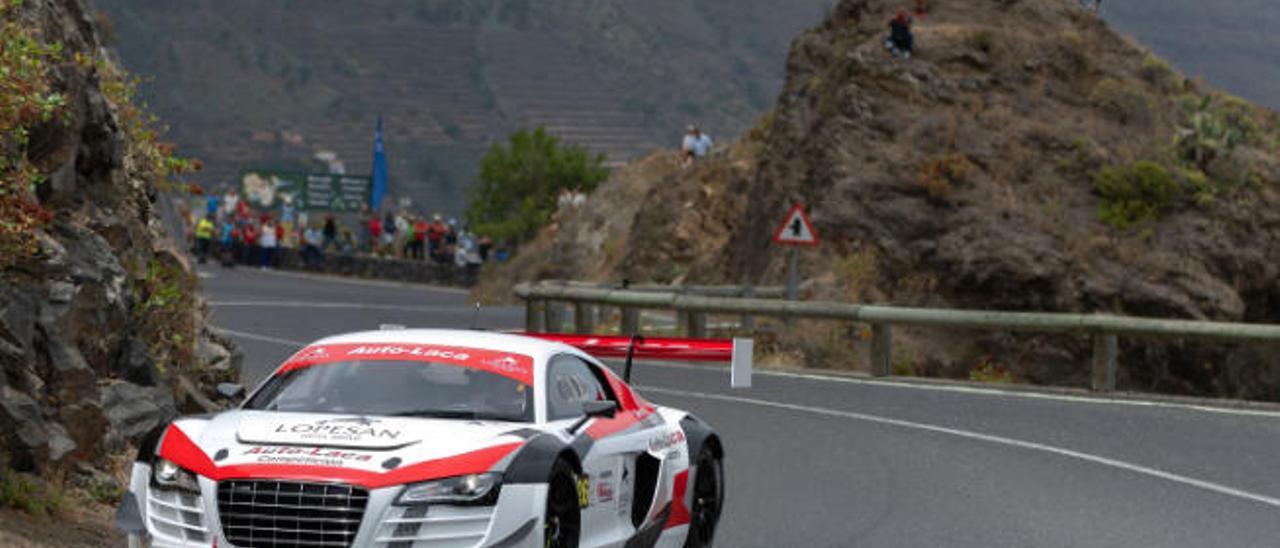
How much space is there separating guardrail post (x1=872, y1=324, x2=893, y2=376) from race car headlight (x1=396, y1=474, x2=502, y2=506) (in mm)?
16151

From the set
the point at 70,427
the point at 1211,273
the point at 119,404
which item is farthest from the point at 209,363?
the point at 1211,273

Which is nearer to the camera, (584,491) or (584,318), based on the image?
(584,491)

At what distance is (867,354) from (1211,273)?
8289 millimetres

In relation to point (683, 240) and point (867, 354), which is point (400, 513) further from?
point (683, 240)

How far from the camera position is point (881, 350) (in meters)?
24.4

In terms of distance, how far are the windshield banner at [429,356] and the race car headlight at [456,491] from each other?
4.15ft

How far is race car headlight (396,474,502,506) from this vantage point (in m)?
8.23

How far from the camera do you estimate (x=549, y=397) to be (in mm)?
9633

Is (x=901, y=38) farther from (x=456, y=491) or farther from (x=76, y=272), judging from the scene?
(x=456, y=491)

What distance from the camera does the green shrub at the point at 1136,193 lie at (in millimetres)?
35844

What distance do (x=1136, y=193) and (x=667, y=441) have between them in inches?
1049

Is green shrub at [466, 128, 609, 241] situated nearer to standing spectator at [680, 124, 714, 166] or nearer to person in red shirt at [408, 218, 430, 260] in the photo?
person in red shirt at [408, 218, 430, 260]

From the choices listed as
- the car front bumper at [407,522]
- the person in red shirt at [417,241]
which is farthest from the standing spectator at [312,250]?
the car front bumper at [407,522]

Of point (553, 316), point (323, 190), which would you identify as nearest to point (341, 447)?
point (553, 316)
